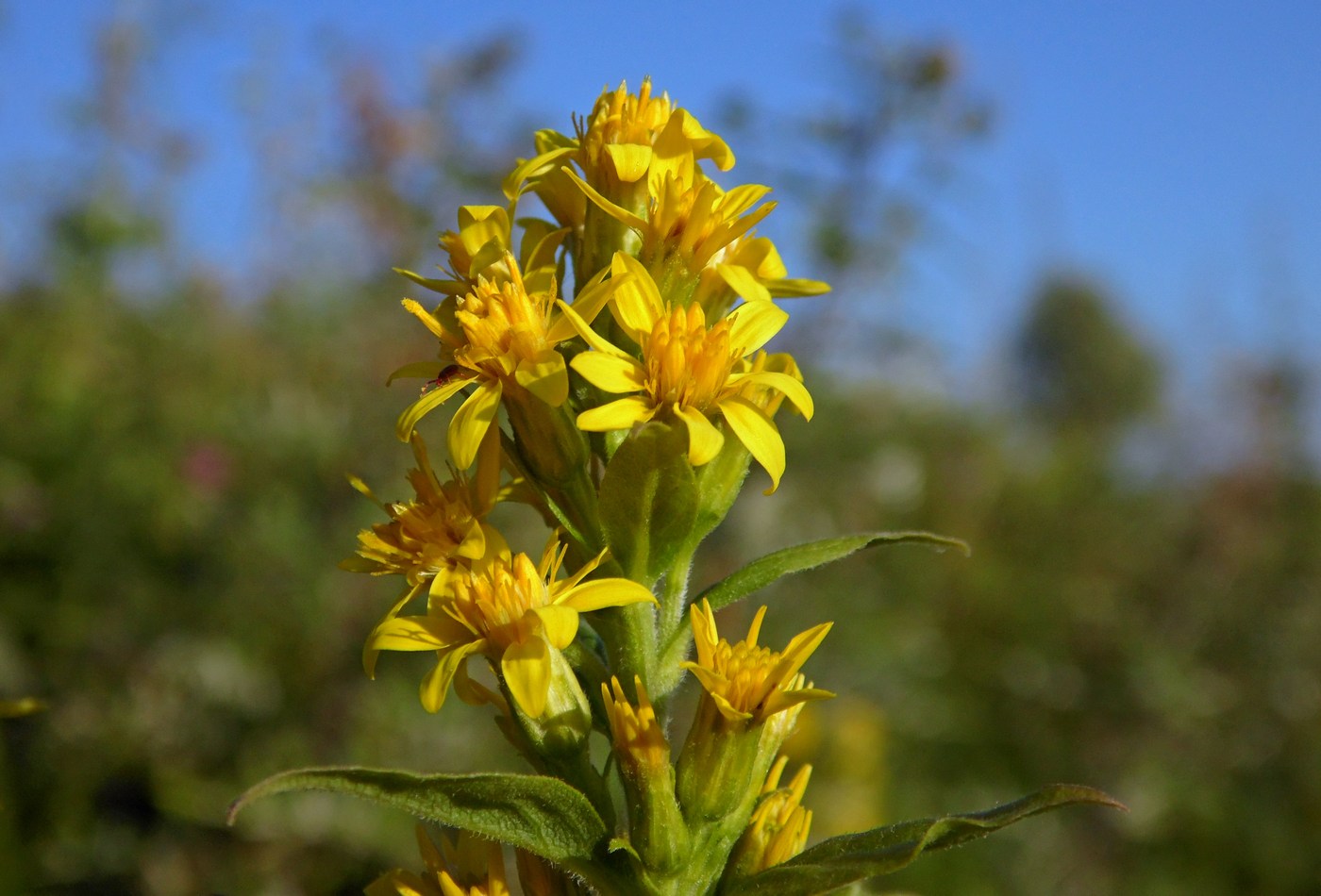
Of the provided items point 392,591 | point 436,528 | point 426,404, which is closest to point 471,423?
point 426,404

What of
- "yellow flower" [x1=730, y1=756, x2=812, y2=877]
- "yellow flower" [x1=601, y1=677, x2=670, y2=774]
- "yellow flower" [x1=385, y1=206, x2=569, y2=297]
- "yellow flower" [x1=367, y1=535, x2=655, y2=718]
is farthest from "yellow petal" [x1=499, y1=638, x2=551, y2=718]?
"yellow flower" [x1=385, y1=206, x2=569, y2=297]

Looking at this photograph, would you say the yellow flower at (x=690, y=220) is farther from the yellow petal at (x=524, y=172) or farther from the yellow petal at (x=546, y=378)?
the yellow petal at (x=546, y=378)

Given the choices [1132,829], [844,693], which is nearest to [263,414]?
[844,693]

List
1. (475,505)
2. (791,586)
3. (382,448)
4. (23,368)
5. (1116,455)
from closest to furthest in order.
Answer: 1. (475,505)
2. (382,448)
3. (791,586)
4. (23,368)
5. (1116,455)

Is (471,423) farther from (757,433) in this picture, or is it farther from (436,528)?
(757,433)

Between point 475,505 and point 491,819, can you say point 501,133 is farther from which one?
point 491,819

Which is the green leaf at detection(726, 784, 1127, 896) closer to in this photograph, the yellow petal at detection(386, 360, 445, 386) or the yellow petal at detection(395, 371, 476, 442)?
the yellow petal at detection(395, 371, 476, 442)

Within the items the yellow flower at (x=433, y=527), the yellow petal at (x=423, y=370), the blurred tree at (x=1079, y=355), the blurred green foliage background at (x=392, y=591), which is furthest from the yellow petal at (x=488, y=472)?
the blurred tree at (x=1079, y=355)
